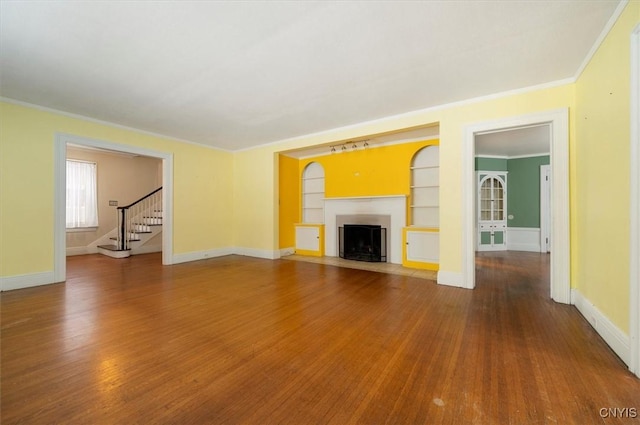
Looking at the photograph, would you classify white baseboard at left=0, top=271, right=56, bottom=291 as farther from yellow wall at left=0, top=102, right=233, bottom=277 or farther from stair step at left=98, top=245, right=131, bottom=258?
stair step at left=98, top=245, right=131, bottom=258

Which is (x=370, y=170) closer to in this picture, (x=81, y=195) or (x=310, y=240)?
(x=310, y=240)

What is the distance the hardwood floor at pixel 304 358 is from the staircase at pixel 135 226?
353 centimetres

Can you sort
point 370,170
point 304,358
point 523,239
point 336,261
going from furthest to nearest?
1. point 523,239
2. point 370,170
3. point 336,261
4. point 304,358

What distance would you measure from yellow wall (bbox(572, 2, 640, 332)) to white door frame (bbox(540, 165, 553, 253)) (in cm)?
509

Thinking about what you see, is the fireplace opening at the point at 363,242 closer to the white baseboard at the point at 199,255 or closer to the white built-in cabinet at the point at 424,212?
the white built-in cabinet at the point at 424,212

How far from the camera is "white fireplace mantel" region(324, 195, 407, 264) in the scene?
5.45m

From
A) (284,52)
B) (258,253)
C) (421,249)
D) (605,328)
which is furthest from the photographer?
(258,253)

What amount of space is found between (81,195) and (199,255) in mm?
4039

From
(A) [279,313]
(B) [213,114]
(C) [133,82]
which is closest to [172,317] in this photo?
(A) [279,313]

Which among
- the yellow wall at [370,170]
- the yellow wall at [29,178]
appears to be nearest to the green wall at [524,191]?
the yellow wall at [370,170]

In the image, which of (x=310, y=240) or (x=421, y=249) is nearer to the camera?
(x=421, y=249)

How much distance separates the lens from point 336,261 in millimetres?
5660

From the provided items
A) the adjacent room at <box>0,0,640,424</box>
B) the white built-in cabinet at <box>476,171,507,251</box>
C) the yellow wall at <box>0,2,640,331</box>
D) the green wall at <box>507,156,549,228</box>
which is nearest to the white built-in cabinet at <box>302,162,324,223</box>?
the yellow wall at <box>0,2,640,331</box>

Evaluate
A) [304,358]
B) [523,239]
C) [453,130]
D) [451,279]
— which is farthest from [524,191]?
[304,358]
